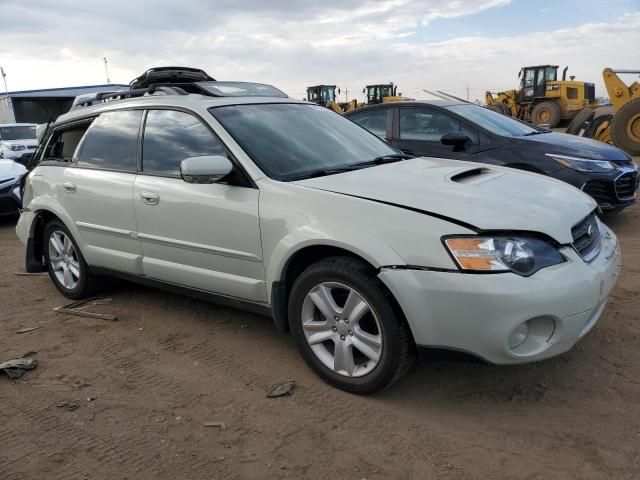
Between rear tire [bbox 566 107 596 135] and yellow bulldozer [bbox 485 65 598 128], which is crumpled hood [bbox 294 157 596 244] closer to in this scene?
rear tire [bbox 566 107 596 135]

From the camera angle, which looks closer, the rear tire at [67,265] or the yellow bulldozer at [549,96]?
the rear tire at [67,265]

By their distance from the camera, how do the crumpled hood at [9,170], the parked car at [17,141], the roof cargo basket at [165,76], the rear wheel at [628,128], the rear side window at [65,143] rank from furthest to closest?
the parked car at [17,141] < the rear wheel at [628,128] < the crumpled hood at [9,170] < the roof cargo basket at [165,76] < the rear side window at [65,143]

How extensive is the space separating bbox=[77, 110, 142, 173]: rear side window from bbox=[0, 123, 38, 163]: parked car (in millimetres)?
12199

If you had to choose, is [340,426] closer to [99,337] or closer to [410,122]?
[99,337]

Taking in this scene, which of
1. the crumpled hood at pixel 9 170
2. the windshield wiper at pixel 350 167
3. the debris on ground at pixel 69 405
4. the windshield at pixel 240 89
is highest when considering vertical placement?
the windshield at pixel 240 89

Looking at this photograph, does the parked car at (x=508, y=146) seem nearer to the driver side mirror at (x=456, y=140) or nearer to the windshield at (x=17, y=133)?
the driver side mirror at (x=456, y=140)

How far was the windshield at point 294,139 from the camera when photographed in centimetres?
335

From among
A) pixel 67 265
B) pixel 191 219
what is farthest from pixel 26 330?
pixel 191 219

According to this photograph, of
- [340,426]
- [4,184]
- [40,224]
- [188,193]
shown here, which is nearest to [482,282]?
[340,426]

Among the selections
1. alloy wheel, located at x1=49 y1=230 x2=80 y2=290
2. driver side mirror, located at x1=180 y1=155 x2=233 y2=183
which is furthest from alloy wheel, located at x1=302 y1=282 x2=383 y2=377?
alloy wheel, located at x1=49 y1=230 x2=80 y2=290

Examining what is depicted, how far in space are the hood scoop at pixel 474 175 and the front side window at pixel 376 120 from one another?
12.0 feet

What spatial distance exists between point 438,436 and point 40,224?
13.0 ft

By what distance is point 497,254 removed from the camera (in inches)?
99.0

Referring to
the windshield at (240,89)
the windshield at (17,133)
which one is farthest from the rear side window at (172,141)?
the windshield at (17,133)
